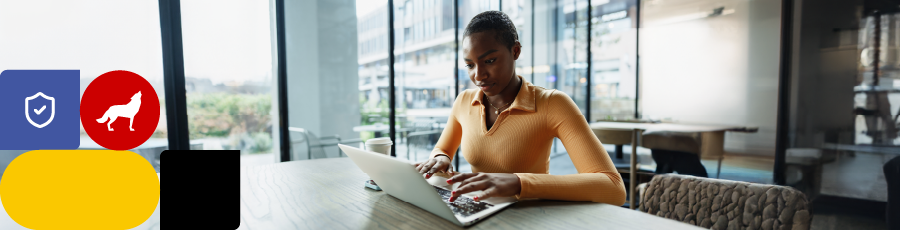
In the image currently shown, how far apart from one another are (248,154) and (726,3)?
4.80 metres

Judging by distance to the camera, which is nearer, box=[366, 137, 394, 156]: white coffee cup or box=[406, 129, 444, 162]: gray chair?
box=[366, 137, 394, 156]: white coffee cup

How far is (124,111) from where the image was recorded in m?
2.06

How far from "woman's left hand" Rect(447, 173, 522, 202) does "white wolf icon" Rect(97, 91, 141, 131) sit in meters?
2.32

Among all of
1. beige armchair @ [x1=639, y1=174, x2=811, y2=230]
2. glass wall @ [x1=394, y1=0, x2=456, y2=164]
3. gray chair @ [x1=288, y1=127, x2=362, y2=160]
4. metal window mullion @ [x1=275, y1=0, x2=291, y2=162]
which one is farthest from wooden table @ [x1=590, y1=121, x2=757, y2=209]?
metal window mullion @ [x1=275, y1=0, x2=291, y2=162]

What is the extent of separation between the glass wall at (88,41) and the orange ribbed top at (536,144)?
1860 mm

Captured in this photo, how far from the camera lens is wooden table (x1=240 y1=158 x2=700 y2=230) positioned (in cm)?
67

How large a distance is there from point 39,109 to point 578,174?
2.66 metres

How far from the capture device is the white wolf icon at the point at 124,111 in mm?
2027

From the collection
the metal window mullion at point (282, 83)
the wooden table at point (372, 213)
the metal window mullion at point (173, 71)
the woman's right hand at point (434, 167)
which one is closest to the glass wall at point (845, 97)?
the wooden table at point (372, 213)

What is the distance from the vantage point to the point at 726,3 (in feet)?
12.0

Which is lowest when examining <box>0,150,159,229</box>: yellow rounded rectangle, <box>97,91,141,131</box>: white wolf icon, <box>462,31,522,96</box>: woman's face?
<box>0,150,159,229</box>: yellow rounded rectangle

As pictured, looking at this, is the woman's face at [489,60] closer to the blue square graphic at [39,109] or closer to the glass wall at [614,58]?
the blue square graphic at [39,109]

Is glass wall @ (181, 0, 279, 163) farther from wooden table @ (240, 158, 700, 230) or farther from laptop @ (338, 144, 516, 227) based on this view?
laptop @ (338, 144, 516, 227)

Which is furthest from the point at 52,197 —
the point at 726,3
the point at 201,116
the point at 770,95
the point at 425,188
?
the point at 726,3
